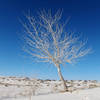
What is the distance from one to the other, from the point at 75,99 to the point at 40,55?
459 centimetres

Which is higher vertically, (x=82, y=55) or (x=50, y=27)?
(x=50, y=27)

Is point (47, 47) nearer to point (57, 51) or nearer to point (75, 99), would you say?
point (57, 51)

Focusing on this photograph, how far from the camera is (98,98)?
352 centimetres

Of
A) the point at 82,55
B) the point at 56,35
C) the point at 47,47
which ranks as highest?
the point at 56,35

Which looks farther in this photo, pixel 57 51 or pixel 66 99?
pixel 57 51

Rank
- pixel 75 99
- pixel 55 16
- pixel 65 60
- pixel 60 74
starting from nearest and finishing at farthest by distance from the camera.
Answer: pixel 75 99 → pixel 60 74 → pixel 65 60 → pixel 55 16

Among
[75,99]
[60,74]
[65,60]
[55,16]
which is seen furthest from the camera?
[55,16]

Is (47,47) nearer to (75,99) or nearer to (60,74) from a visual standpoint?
(60,74)

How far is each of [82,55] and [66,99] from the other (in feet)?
14.7

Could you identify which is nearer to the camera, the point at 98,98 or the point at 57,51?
the point at 98,98

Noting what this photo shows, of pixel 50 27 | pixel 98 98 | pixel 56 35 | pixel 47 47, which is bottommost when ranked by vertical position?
pixel 98 98

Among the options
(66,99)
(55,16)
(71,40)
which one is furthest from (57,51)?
(66,99)

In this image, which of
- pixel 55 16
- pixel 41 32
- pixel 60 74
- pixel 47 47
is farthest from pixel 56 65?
pixel 55 16

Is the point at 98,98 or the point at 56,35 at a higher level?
the point at 56,35
